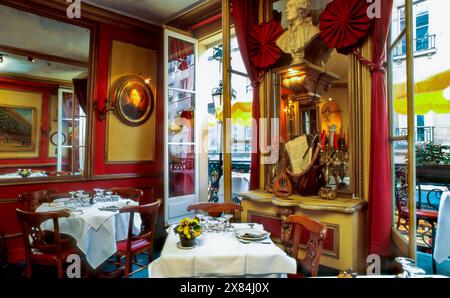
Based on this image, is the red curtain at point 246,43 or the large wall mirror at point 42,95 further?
the large wall mirror at point 42,95

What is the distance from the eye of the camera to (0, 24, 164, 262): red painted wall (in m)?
2.66

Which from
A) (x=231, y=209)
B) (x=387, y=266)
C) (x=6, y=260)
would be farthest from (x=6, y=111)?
(x=387, y=266)

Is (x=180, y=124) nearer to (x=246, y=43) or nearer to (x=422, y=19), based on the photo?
(x=246, y=43)

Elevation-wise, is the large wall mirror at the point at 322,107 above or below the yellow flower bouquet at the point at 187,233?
above

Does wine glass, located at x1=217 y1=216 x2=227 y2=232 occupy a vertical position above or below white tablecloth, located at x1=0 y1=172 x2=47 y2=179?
below

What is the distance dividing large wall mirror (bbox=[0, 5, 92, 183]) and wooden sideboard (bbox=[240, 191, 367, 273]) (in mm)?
A: 2354

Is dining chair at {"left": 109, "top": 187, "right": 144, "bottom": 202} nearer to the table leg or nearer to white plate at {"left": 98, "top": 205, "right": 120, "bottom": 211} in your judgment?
white plate at {"left": 98, "top": 205, "right": 120, "bottom": 211}

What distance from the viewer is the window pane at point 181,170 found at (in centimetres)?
341

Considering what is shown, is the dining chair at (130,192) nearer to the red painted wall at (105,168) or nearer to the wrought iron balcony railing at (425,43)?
the red painted wall at (105,168)

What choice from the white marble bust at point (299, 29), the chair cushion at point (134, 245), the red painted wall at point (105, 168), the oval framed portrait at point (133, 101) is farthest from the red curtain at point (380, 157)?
the oval framed portrait at point (133, 101)

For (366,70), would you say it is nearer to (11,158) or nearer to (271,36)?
(271,36)

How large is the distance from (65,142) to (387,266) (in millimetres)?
3253

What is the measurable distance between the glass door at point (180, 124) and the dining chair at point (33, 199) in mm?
1232

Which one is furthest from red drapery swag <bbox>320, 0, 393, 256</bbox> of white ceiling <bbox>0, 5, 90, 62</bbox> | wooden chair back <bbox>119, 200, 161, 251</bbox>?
white ceiling <bbox>0, 5, 90, 62</bbox>
